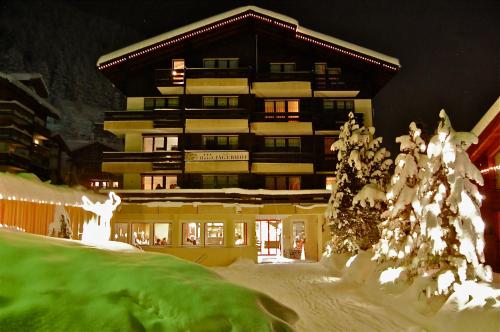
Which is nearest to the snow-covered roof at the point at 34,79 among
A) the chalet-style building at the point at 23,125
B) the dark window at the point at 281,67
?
the chalet-style building at the point at 23,125

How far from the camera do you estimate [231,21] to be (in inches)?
1277

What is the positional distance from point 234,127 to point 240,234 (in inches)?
305

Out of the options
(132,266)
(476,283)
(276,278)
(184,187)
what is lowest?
(276,278)

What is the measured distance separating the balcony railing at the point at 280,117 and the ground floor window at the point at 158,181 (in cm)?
751

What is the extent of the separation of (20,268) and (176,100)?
27669 mm

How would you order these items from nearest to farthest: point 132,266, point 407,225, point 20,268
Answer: point 20,268 < point 132,266 < point 407,225

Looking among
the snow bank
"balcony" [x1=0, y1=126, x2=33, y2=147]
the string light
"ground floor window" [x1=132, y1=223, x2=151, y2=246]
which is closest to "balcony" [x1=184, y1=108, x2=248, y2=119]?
"ground floor window" [x1=132, y1=223, x2=151, y2=246]

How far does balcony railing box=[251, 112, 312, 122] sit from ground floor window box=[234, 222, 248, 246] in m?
7.96

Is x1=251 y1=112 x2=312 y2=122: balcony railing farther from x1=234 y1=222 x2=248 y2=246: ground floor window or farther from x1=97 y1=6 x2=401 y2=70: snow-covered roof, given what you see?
x1=234 y1=222 x2=248 y2=246: ground floor window

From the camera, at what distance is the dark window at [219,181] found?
31.2 m

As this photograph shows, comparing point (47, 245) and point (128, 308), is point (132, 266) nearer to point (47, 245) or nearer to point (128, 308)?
point (128, 308)

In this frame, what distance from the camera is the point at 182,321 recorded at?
18.2 feet

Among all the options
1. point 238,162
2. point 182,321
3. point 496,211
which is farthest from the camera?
point 238,162

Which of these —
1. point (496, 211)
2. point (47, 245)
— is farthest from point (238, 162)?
point (47, 245)
